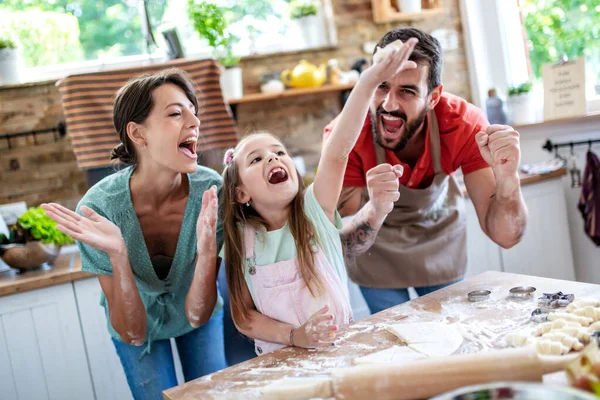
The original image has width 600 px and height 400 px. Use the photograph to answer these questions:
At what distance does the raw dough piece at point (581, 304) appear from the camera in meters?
1.24

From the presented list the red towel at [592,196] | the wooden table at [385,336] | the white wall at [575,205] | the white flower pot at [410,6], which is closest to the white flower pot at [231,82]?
the white flower pot at [410,6]

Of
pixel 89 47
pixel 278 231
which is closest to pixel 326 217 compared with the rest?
pixel 278 231

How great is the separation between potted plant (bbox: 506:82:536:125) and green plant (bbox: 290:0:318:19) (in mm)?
1097

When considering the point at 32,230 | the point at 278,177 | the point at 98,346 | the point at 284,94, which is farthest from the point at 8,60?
the point at 278,177

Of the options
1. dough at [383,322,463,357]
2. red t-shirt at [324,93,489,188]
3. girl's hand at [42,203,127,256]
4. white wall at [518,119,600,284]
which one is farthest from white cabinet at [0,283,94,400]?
white wall at [518,119,600,284]

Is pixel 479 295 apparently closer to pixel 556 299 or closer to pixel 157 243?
pixel 556 299

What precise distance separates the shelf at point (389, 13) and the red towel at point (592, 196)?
1.10 meters

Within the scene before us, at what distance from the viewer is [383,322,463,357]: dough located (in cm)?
118

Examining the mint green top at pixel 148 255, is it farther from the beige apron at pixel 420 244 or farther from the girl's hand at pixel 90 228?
the beige apron at pixel 420 244

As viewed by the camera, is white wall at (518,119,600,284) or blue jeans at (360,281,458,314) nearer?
blue jeans at (360,281,458,314)

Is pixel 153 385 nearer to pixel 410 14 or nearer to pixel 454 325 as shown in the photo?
pixel 454 325

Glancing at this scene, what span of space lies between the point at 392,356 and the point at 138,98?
0.97 meters

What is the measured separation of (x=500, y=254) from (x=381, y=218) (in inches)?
54.9

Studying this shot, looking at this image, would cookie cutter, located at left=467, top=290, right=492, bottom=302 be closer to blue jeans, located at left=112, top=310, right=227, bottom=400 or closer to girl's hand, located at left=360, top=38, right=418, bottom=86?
girl's hand, located at left=360, top=38, right=418, bottom=86
